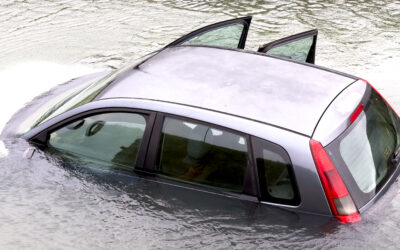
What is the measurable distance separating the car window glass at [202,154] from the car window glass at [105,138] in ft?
0.89

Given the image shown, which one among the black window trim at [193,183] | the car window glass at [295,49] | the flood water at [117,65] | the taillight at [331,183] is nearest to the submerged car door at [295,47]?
the car window glass at [295,49]

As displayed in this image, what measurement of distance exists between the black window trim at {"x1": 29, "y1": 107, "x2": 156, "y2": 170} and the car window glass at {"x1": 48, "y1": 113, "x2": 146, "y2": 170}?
34 mm

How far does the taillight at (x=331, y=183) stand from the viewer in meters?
4.14

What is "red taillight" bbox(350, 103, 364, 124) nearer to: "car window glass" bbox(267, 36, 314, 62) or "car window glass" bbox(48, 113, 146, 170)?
"car window glass" bbox(267, 36, 314, 62)

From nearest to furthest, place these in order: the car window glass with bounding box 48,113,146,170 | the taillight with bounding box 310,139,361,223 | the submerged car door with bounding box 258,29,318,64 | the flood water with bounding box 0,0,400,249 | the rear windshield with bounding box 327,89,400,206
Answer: the taillight with bounding box 310,139,361,223
the rear windshield with bounding box 327,89,400,206
the flood water with bounding box 0,0,400,249
the car window glass with bounding box 48,113,146,170
the submerged car door with bounding box 258,29,318,64

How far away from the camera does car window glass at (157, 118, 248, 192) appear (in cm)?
442

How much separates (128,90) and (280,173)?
148cm

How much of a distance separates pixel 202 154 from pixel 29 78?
449 cm

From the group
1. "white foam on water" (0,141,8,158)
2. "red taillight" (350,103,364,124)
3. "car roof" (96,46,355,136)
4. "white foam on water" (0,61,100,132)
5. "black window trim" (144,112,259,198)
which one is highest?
"car roof" (96,46,355,136)

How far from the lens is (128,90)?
4910 mm

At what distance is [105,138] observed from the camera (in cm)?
501

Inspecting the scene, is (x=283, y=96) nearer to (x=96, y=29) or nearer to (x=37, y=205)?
(x=37, y=205)

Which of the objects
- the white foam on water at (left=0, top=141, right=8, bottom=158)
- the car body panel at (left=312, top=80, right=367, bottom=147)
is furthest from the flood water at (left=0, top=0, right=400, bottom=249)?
the car body panel at (left=312, top=80, right=367, bottom=147)

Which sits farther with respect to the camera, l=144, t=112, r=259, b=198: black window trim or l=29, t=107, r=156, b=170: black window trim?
l=29, t=107, r=156, b=170: black window trim
